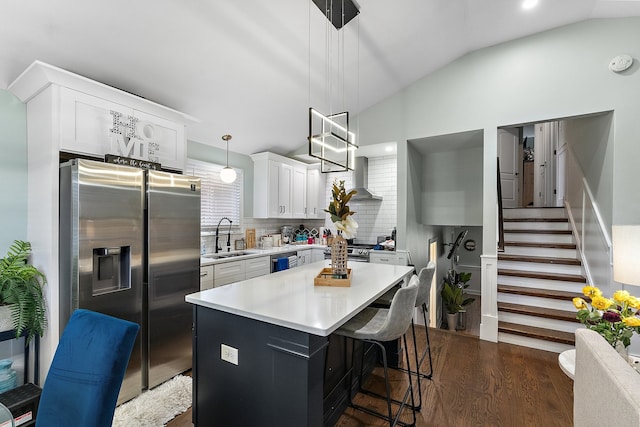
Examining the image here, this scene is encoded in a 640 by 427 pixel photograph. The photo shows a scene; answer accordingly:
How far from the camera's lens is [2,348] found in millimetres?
2166

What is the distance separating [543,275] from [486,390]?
2.22 meters

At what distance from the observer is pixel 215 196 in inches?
165

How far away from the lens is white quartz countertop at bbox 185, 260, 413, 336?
4.63 feet

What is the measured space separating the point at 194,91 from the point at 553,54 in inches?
153

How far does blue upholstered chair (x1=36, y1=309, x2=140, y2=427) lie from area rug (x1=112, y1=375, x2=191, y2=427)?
1.08 m

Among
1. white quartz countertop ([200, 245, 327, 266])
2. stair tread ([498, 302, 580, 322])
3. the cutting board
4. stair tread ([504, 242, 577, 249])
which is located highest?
the cutting board

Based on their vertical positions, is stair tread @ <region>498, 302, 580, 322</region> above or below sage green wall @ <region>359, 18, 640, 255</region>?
below

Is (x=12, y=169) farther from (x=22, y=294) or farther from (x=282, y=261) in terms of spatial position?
(x=282, y=261)

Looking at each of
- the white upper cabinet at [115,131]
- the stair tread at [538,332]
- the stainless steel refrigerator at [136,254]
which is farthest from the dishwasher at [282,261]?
the stair tread at [538,332]

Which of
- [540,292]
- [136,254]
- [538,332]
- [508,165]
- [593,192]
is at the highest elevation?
[508,165]

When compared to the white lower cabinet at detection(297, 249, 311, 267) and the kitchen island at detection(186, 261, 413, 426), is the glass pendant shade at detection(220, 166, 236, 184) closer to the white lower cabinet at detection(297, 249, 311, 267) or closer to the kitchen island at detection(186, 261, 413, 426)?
the white lower cabinet at detection(297, 249, 311, 267)

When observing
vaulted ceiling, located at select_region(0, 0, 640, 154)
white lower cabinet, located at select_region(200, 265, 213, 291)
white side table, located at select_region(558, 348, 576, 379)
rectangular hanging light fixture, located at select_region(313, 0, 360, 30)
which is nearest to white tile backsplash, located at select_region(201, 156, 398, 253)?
vaulted ceiling, located at select_region(0, 0, 640, 154)

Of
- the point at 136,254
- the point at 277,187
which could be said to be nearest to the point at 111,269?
the point at 136,254

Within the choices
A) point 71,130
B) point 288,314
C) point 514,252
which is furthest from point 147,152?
point 514,252
